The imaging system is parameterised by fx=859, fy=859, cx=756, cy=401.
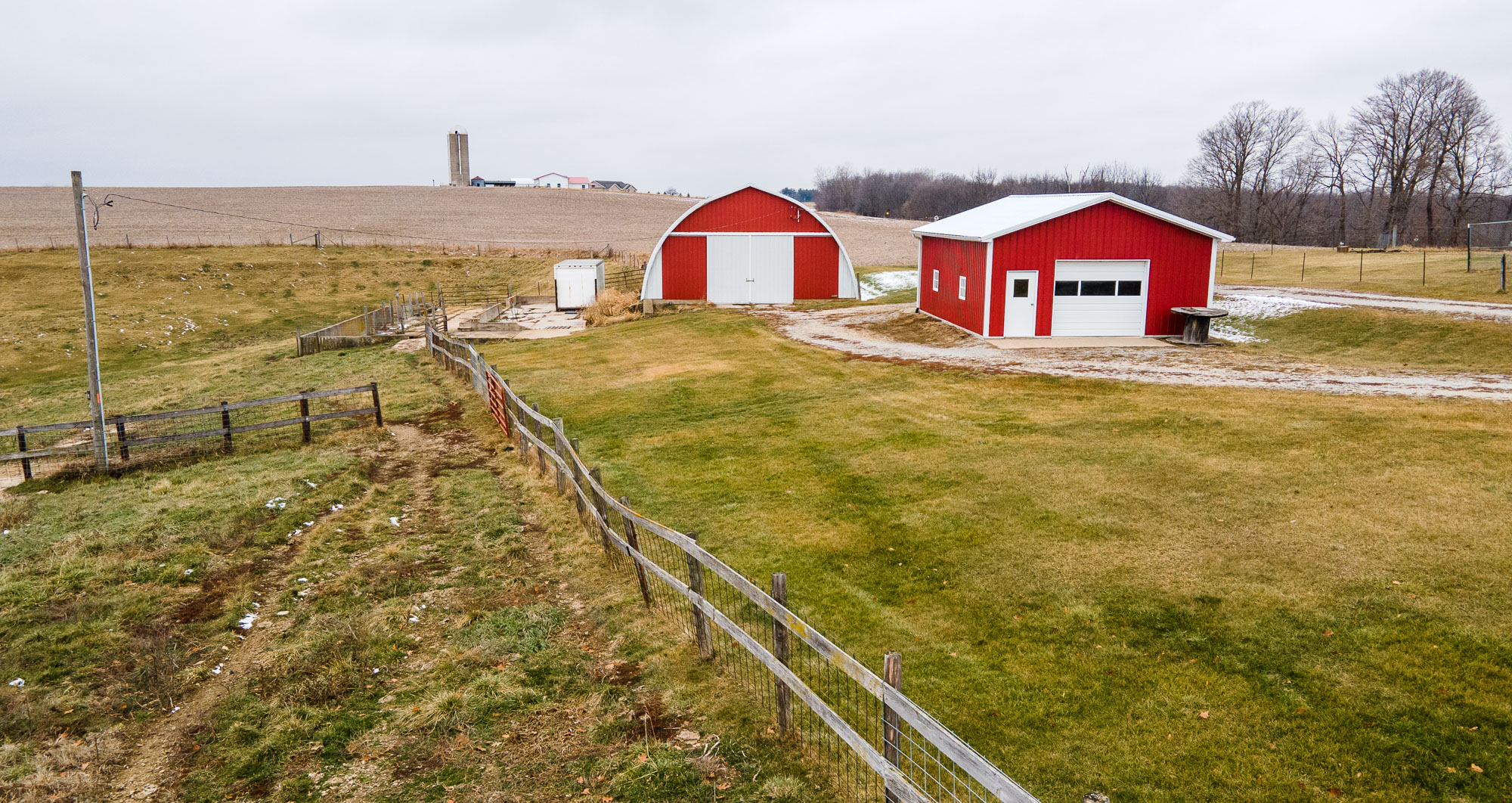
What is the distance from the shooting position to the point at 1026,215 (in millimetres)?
25078

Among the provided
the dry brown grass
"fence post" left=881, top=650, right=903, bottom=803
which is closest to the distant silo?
the dry brown grass

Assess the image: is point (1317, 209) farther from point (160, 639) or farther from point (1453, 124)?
point (160, 639)

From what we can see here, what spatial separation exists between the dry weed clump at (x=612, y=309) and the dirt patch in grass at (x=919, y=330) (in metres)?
10.2

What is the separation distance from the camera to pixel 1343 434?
13320mm

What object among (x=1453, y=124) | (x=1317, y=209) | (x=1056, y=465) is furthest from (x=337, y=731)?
(x=1317, y=209)

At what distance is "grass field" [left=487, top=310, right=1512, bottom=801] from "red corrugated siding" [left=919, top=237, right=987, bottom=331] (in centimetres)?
792

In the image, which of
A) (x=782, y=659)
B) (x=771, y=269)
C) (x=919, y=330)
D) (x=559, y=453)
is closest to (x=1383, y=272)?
(x=919, y=330)

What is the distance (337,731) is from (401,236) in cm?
6953

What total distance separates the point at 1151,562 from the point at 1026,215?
17.9 meters

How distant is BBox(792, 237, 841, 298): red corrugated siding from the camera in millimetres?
36938

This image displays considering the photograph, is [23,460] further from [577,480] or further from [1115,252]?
[1115,252]

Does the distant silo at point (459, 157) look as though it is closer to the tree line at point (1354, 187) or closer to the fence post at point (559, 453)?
the tree line at point (1354, 187)

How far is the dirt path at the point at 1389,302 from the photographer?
80.8 ft

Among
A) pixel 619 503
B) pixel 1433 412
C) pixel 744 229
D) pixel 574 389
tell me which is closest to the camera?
pixel 619 503
